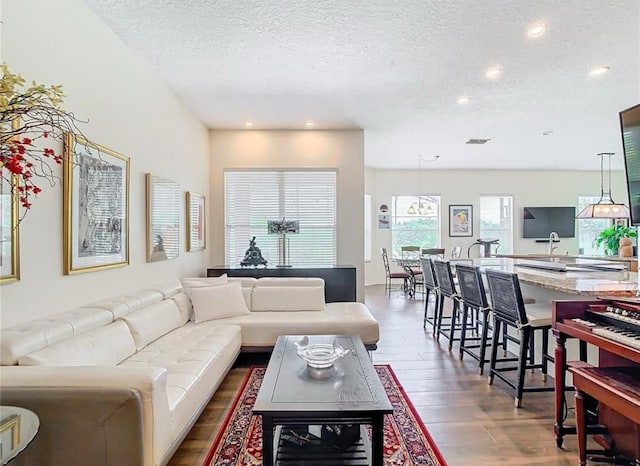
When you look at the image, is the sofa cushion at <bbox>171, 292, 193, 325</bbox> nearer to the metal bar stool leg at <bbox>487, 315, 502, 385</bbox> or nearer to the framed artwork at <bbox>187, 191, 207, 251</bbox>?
the framed artwork at <bbox>187, 191, 207, 251</bbox>

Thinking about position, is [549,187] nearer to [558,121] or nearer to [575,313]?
[558,121]

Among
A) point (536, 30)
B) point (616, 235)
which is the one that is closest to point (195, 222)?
point (536, 30)

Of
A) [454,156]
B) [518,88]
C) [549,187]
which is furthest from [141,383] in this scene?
[549,187]

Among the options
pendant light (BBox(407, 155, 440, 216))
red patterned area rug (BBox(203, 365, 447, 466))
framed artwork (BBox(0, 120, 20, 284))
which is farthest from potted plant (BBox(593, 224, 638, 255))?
framed artwork (BBox(0, 120, 20, 284))

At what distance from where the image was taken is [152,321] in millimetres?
2971

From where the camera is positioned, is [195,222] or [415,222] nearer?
[195,222]

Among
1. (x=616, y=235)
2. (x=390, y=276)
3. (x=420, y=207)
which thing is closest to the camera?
(x=616, y=235)

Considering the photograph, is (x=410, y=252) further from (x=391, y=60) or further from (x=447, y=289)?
(x=391, y=60)

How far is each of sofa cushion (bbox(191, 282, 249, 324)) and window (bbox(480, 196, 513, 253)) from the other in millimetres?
7771

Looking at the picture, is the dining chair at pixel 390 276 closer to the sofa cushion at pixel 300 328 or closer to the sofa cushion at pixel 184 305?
the sofa cushion at pixel 300 328

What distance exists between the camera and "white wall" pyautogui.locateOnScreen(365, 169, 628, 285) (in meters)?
9.63

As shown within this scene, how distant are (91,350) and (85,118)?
65.4 inches

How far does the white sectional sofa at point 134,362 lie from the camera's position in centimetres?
160

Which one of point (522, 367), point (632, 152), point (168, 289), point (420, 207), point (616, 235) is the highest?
point (420, 207)
